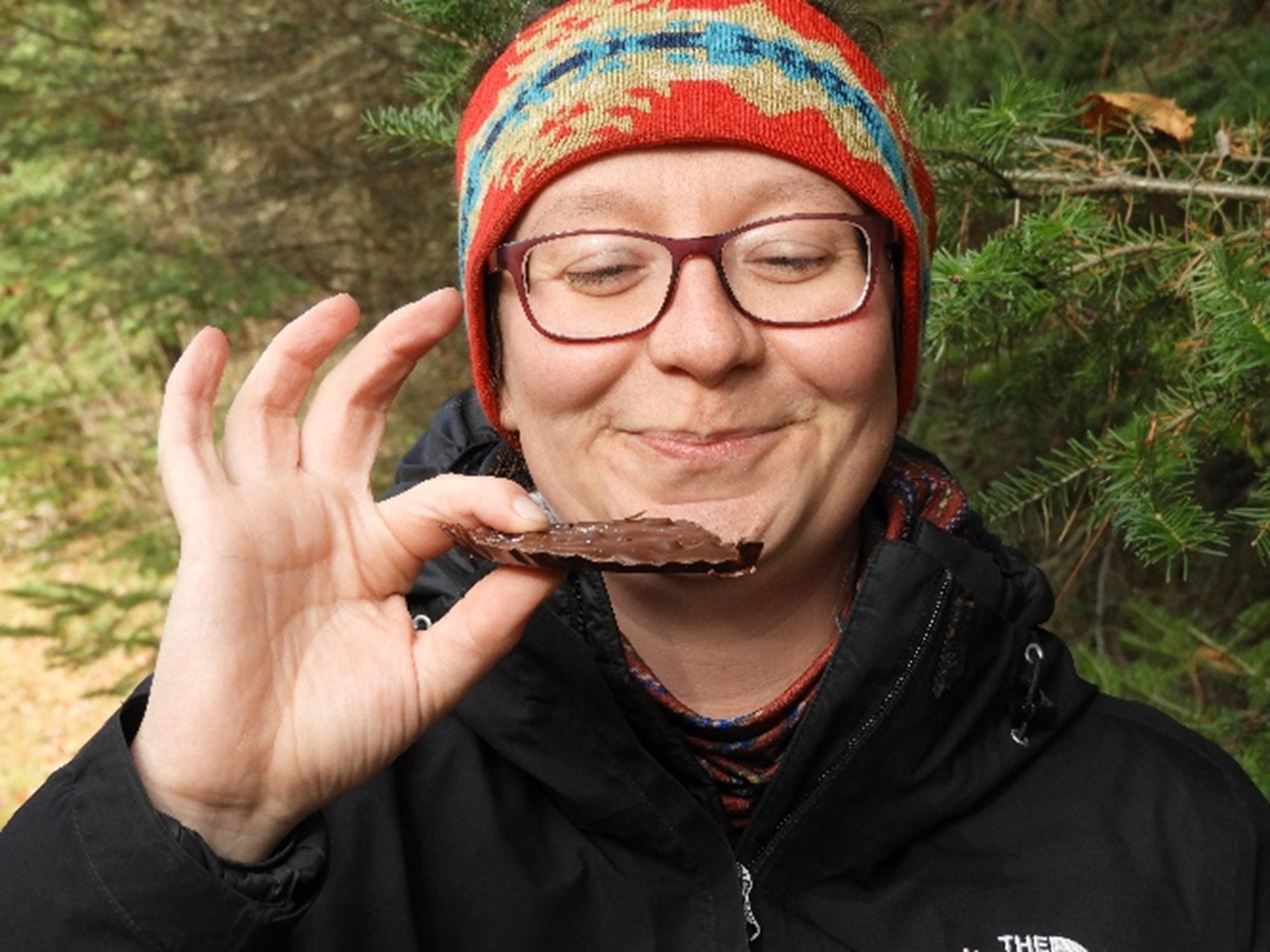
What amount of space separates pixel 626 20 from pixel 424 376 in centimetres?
535

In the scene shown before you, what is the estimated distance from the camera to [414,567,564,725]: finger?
6.07 ft

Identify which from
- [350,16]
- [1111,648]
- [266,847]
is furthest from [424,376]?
[266,847]

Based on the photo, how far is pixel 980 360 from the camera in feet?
12.5

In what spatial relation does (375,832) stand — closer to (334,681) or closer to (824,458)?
(334,681)

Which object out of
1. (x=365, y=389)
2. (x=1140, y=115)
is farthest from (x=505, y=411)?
(x=1140, y=115)

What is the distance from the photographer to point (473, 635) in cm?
186

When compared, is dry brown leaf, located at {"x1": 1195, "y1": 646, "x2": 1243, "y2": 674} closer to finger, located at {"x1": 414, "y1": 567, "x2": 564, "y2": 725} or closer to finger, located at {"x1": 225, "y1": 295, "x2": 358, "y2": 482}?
finger, located at {"x1": 414, "y1": 567, "x2": 564, "y2": 725}

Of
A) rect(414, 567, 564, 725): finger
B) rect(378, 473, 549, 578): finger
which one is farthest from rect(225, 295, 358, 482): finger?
rect(414, 567, 564, 725): finger

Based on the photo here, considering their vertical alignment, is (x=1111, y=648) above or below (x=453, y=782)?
below

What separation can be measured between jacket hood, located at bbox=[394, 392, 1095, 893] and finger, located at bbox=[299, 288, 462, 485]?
0.95 feet

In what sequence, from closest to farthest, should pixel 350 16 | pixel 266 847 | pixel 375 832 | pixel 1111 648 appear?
pixel 266 847 → pixel 375 832 → pixel 1111 648 → pixel 350 16

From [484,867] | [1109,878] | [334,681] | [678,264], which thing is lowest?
[1109,878]

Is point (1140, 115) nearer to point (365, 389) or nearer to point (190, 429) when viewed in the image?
point (365, 389)

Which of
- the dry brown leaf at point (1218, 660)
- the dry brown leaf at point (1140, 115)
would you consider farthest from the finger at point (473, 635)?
the dry brown leaf at point (1218, 660)
